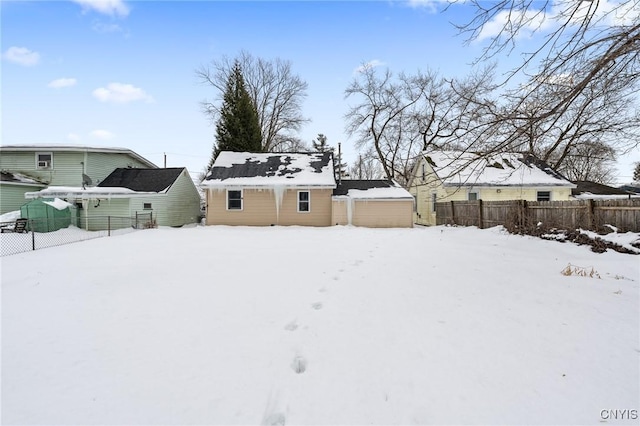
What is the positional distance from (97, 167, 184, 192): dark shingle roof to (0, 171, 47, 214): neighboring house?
3.33m

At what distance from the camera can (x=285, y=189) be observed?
14.8 m

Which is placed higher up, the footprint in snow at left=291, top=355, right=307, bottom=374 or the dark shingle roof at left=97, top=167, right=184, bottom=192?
the dark shingle roof at left=97, top=167, right=184, bottom=192

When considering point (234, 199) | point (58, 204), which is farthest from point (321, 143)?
point (58, 204)

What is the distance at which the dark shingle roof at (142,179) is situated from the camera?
51.3 feet

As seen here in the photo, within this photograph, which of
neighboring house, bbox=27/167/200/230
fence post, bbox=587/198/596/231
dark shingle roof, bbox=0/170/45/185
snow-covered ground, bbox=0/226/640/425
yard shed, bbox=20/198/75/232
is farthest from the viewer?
dark shingle roof, bbox=0/170/45/185

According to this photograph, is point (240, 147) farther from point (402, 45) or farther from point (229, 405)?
point (229, 405)

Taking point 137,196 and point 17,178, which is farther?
point 17,178

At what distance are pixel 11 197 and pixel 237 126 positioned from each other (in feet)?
46.1

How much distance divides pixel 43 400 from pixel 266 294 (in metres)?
2.25

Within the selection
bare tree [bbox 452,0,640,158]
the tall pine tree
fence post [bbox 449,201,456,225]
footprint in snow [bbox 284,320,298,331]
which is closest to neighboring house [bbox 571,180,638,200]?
fence post [bbox 449,201,456,225]

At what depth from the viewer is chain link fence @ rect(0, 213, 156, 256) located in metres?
9.46

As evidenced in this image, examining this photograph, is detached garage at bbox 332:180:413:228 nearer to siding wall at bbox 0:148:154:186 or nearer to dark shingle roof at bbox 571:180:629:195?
dark shingle roof at bbox 571:180:629:195

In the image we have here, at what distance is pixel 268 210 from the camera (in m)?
15.0

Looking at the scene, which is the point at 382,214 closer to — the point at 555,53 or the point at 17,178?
the point at 555,53
